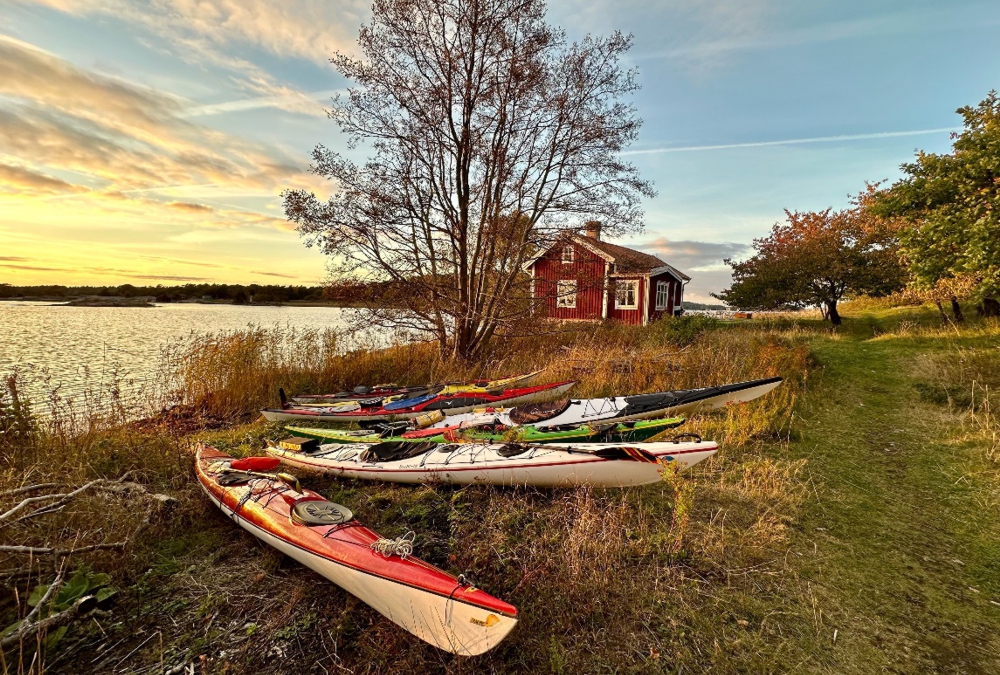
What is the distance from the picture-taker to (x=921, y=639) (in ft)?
8.39

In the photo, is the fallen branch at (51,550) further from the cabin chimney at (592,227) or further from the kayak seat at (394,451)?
the cabin chimney at (592,227)

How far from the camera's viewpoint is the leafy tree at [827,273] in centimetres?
1482

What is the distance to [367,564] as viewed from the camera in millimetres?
2594

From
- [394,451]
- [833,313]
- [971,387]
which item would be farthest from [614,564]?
[833,313]

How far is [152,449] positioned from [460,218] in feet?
27.8

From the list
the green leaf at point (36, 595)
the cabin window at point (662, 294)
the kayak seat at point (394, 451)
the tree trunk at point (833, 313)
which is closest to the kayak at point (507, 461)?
the kayak seat at point (394, 451)

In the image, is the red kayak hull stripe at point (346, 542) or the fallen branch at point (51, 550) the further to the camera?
the fallen branch at point (51, 550)

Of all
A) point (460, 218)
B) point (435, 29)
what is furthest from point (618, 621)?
point (435, 29)

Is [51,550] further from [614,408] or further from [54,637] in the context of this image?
[614,408]

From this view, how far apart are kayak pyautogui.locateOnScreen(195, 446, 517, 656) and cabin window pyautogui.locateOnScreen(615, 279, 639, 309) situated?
18.3 metres

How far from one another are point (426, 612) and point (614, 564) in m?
1.51

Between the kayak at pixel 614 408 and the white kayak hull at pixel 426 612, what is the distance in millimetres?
3017

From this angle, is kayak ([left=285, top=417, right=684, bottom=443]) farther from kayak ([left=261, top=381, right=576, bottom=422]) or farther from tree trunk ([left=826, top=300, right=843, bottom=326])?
tree trunk ([left=826, top=300, right=843, bottom=326])

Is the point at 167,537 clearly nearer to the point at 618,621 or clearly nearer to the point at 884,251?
the point at 618,621
